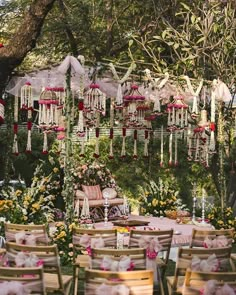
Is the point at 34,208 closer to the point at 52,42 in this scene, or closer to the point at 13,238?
the point at 13,238

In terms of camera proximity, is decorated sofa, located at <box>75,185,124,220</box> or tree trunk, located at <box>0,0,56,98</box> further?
decorated sofa, located at <box>75,185,124,220</box>

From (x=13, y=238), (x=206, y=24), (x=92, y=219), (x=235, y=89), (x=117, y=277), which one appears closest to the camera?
(x=117, y=277)

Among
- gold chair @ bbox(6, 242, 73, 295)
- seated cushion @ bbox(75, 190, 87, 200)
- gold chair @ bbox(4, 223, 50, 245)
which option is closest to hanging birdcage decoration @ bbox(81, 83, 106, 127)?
seated cushion @ bbox(75, 190, 87, 200)

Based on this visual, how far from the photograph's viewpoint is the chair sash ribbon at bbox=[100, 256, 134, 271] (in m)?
5.40

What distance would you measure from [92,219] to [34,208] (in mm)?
2985

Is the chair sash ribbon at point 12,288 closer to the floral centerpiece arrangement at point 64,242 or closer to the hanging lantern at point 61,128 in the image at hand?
A: the floral centerpiece arrangement at point 64,242

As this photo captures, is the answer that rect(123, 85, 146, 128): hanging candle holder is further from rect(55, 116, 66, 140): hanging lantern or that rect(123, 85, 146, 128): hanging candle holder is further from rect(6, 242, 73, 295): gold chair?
rect(6, 242, 73, 295): gold chair

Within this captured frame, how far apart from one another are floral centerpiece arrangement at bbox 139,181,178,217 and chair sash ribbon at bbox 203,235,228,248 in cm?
515

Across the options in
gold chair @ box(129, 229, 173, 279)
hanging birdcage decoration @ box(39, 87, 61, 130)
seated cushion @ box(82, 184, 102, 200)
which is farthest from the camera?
seated cushion @ box(82, 184, 102, 200)

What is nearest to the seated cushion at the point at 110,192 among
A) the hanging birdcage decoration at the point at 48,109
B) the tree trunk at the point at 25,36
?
the hanging birdcage decoration at the point at 48,109

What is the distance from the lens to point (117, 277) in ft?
15.0

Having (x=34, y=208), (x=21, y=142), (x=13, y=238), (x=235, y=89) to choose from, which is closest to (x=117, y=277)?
(x=13, y=238)

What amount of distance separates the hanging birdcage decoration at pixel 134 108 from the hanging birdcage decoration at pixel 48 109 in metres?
1.23

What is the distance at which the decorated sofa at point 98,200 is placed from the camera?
1238 cm
